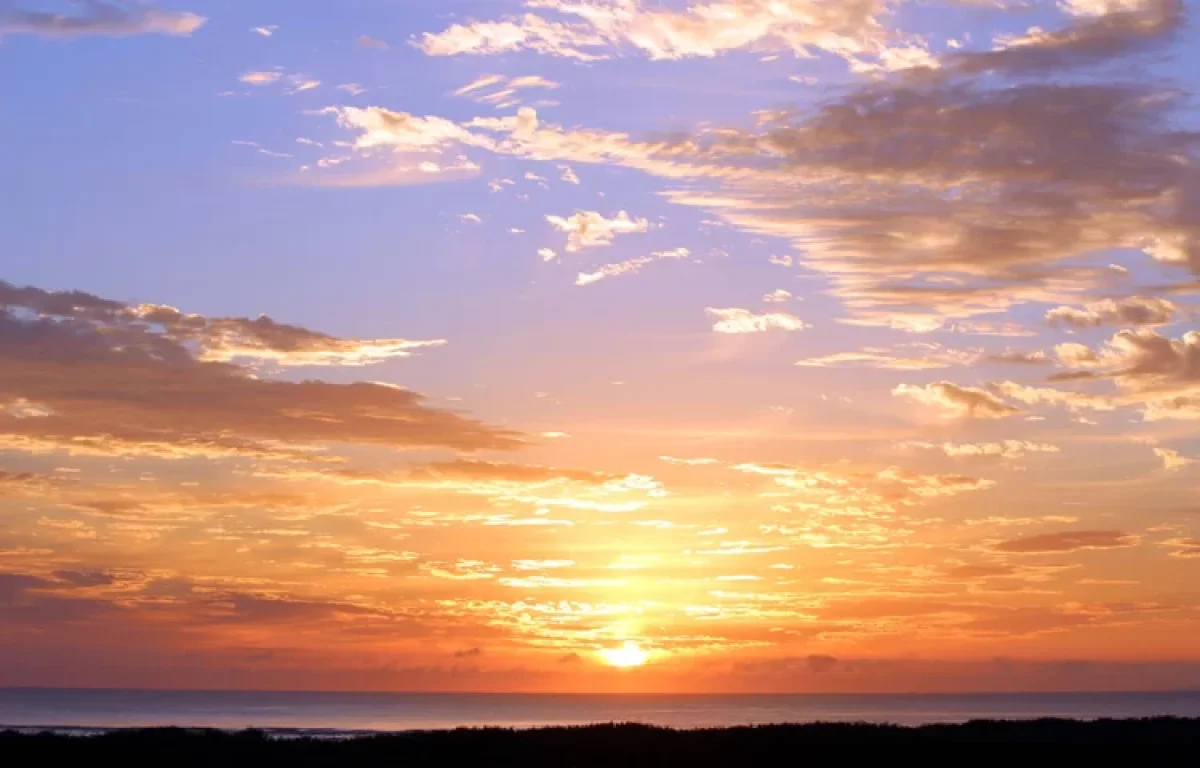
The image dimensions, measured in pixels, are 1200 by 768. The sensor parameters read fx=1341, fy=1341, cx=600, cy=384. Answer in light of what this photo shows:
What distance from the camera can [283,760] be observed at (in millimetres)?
40594

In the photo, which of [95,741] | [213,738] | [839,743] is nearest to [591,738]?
[839,743]

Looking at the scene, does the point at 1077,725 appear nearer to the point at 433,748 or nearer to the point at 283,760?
the point at 433,748

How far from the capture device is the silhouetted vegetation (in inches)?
1602

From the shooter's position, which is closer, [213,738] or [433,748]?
[433,748]

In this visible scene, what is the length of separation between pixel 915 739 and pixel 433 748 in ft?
52.8

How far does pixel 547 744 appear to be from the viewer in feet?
146

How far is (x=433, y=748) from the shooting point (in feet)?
143

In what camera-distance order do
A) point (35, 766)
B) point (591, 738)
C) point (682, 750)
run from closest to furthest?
1. point (35, 766)
2. point (682, 750)
3. point (591, 738)

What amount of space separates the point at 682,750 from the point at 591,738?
14.2 ft

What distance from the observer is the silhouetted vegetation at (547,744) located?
40.7 m

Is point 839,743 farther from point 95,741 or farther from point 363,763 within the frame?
point 95,741

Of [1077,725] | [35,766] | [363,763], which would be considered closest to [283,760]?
[363,763]

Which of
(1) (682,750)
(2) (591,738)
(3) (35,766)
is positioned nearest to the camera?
(3) (35,766)

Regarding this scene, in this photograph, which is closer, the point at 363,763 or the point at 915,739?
the point at 363,763
